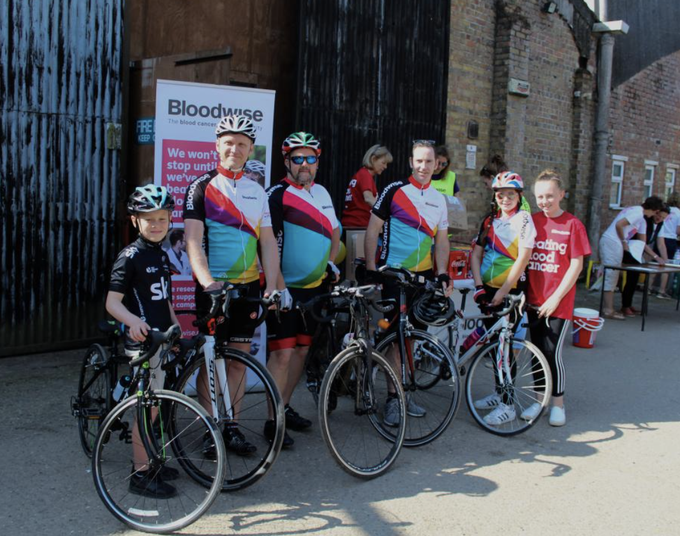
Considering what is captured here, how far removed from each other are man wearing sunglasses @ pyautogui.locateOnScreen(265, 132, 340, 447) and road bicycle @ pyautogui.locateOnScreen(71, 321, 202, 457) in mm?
743

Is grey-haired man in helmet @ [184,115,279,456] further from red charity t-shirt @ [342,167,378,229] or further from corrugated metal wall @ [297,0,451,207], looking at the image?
corrugated metal wall @ [297,0,451,207]

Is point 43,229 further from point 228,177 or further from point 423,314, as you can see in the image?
point 423,314

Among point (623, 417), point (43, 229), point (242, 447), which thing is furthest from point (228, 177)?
point (623, 417)

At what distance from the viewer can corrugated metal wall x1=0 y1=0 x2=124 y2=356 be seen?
21.4ft

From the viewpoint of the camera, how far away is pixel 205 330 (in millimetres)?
4145

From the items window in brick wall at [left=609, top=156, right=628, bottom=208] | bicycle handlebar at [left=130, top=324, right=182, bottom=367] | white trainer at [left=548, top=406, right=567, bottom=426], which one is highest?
window in brick wall at [left=609, top=156, right=628, bottom=208]

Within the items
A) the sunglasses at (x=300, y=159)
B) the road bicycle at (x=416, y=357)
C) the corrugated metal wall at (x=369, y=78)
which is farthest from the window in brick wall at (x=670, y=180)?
the sunglasses at (x=300, y=159)

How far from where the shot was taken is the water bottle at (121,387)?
3.93 m

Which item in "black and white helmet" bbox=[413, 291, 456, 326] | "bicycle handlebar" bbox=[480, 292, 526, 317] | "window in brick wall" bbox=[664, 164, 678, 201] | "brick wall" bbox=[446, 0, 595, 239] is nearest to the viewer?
"black and white helmet" bbox=[413, 291, 456, 326]

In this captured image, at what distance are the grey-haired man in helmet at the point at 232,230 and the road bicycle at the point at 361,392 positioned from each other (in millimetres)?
463

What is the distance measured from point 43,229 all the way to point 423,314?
12.6 feet

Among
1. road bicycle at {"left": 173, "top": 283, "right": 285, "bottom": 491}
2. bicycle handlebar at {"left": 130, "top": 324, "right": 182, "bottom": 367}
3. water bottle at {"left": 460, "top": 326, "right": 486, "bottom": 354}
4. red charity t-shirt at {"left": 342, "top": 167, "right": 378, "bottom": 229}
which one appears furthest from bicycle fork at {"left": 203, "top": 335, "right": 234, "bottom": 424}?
red charity t-shirt at {"left": 342, "top": 167, "right": 378, "bottom": 229}

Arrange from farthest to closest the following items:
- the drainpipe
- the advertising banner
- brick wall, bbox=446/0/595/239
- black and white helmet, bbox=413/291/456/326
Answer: the drainpipe
brick wall, bbox=446/0/595/239
the advertising banner
black and white helmet, bbox=413/291/456/326

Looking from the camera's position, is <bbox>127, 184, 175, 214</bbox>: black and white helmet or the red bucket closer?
<bbox>127, 184, 175, 214</bbox>: black and white helmet
